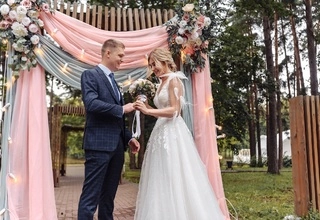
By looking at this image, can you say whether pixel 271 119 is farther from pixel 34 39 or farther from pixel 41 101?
pixel 34 39

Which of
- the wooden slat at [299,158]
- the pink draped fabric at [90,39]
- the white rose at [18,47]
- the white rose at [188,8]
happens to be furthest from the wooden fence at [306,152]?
the white rose at [18,47]

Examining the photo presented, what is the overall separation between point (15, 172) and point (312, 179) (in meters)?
3.17

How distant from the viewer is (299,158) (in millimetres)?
4016

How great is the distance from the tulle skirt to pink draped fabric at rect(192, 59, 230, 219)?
33.7 inches

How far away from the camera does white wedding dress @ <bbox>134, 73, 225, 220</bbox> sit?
3.02 metres

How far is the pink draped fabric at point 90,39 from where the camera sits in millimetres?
3932

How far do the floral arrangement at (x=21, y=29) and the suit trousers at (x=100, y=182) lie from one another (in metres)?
1.53

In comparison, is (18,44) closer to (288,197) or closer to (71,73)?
(71,73)

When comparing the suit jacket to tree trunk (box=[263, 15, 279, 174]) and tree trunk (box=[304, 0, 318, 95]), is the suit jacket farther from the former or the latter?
tree trunk (box=[304, 0, 318, 95])

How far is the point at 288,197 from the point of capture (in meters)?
6.79

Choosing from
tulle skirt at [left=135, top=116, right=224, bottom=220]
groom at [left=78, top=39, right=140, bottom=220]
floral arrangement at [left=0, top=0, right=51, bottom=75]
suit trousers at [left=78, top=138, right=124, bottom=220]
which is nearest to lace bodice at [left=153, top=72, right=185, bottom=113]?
tulle skirt at [left=135, top=116, right=224, bottom=220]

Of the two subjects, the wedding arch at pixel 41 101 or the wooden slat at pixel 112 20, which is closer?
the wedding arch at pixel 41 101

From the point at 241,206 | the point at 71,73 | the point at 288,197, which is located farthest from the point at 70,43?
the point at 288,197

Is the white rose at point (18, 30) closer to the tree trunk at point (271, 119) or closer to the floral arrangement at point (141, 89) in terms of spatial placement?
the floral arrangement at point (141, 89)
